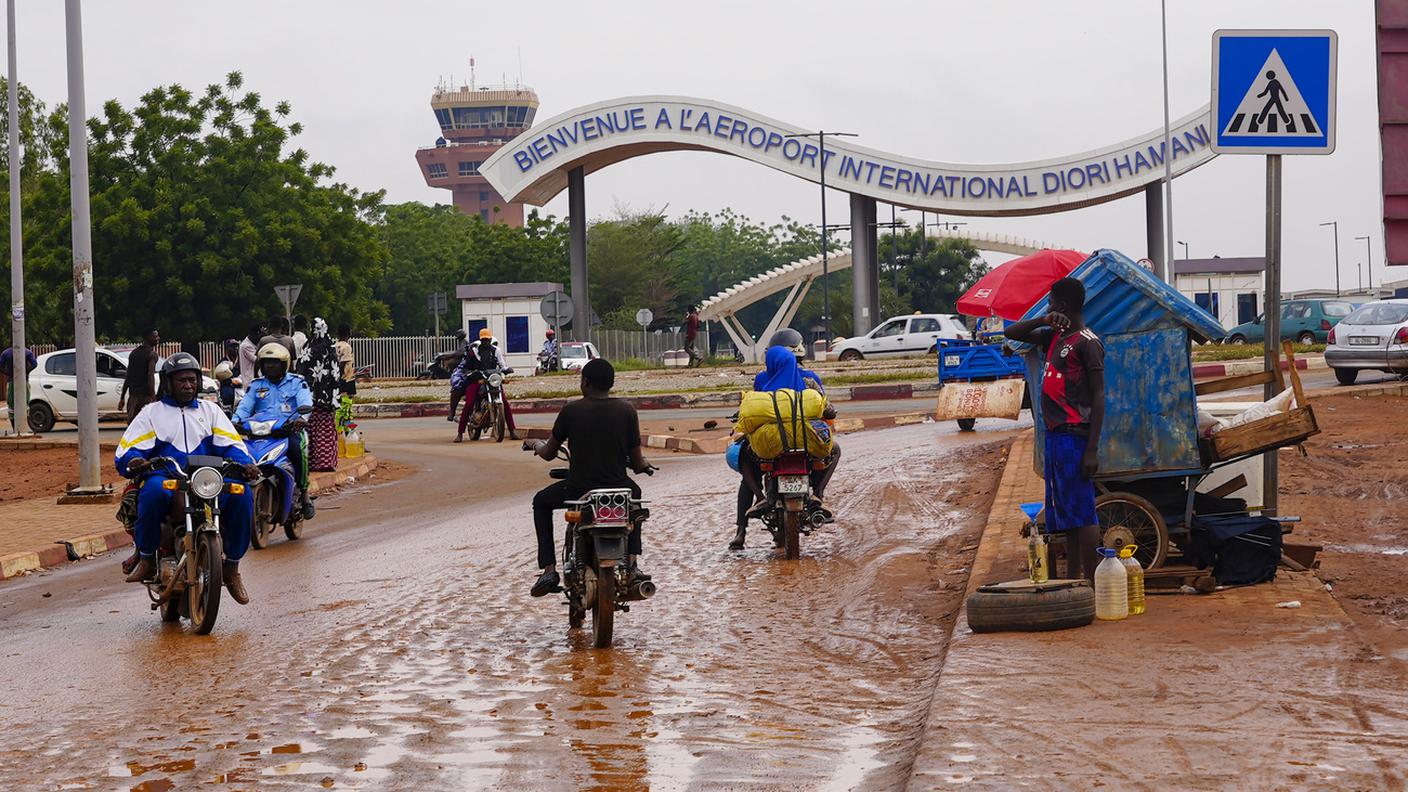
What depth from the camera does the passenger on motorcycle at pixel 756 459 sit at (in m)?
11.9

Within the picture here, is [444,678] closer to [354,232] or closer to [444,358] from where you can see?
[444,358]

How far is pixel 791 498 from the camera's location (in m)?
11.7

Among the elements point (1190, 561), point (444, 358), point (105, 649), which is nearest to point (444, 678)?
point (105, 649)

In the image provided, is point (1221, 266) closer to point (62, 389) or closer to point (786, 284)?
point (786, 284)

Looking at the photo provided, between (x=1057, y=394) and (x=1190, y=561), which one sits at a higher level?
(x=1057, y=394)

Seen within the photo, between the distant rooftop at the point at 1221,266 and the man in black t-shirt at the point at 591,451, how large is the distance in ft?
247

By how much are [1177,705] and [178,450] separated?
19.2ft

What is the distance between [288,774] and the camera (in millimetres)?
5809

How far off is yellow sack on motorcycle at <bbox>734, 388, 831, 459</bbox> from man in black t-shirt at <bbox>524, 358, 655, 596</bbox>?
2659 mm

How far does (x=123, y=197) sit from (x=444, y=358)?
82.3ft

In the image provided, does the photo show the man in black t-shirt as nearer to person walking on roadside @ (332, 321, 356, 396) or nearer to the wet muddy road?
the wet muddy road

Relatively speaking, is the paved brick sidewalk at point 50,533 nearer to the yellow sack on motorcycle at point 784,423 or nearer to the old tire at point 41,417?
the yellow sack on motorcycle at point 784,423

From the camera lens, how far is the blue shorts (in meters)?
8.66

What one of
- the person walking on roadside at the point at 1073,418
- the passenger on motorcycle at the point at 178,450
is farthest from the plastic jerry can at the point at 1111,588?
the passenger on motorcycle at the point at 178,450
